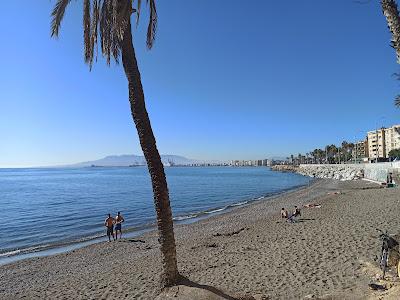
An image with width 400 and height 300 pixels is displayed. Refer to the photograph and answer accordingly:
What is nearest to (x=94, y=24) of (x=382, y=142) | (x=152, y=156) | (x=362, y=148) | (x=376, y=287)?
(x=152, y=156)

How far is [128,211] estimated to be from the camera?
38281 mm

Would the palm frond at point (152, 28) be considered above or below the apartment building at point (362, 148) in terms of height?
below

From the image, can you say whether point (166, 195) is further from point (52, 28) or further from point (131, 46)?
point (52, 28)

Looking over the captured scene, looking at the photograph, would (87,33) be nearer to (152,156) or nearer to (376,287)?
(152,156)

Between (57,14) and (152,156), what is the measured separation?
3.37 meters

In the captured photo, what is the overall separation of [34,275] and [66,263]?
2.00m

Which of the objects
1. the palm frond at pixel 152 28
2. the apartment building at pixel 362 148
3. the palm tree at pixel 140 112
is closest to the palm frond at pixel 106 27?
the palm tree at pixel 140 112

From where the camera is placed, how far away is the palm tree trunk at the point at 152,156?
714 centimetres

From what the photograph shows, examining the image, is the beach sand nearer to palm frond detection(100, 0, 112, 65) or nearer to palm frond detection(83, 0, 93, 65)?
palm frond detection(100, 0, 112, 65)

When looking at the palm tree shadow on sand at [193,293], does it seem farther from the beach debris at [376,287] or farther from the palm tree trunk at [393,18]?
the palm tree trunk at [393,18]

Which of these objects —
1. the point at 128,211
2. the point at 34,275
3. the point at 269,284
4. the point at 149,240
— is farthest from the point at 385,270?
the point at 128,211

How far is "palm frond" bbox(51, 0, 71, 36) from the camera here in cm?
724

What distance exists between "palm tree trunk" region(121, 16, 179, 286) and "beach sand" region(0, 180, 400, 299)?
3.84 feet

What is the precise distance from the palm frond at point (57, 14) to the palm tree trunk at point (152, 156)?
4.41 ft
